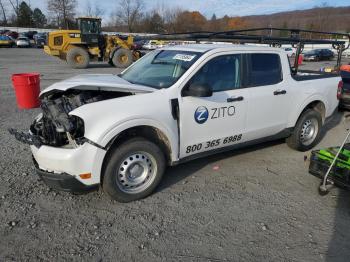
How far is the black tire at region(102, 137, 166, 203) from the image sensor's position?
3.62 metres

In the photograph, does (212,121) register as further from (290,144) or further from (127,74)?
(290,144)

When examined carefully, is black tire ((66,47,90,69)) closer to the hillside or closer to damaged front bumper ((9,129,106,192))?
damaged front bumper ((9,129,106,192))

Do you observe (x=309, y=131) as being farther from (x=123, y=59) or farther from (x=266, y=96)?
(x=123, y=59)

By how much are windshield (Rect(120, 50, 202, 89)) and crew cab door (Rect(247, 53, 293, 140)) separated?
1.00 m

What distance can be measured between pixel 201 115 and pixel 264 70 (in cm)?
144

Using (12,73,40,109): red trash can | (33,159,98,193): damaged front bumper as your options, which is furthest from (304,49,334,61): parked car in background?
(33,159,98,193): damaged front bumper

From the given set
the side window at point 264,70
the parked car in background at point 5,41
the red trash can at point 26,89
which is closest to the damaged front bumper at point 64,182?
the side window at point 264,70

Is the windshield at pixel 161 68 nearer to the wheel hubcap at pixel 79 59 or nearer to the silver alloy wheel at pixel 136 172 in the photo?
the silver alloy wheel at pixel 136 172

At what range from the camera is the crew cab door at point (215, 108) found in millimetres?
4020

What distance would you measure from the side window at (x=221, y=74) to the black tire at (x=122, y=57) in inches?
625

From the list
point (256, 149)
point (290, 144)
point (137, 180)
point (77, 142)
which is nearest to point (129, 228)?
point (137, 180)

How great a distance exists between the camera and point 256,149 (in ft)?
19.0

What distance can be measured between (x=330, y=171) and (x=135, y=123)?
254 centimetres

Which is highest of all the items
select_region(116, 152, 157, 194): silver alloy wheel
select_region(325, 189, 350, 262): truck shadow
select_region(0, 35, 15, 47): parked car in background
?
select_region(0, 35, 15, 47): parked car in background
